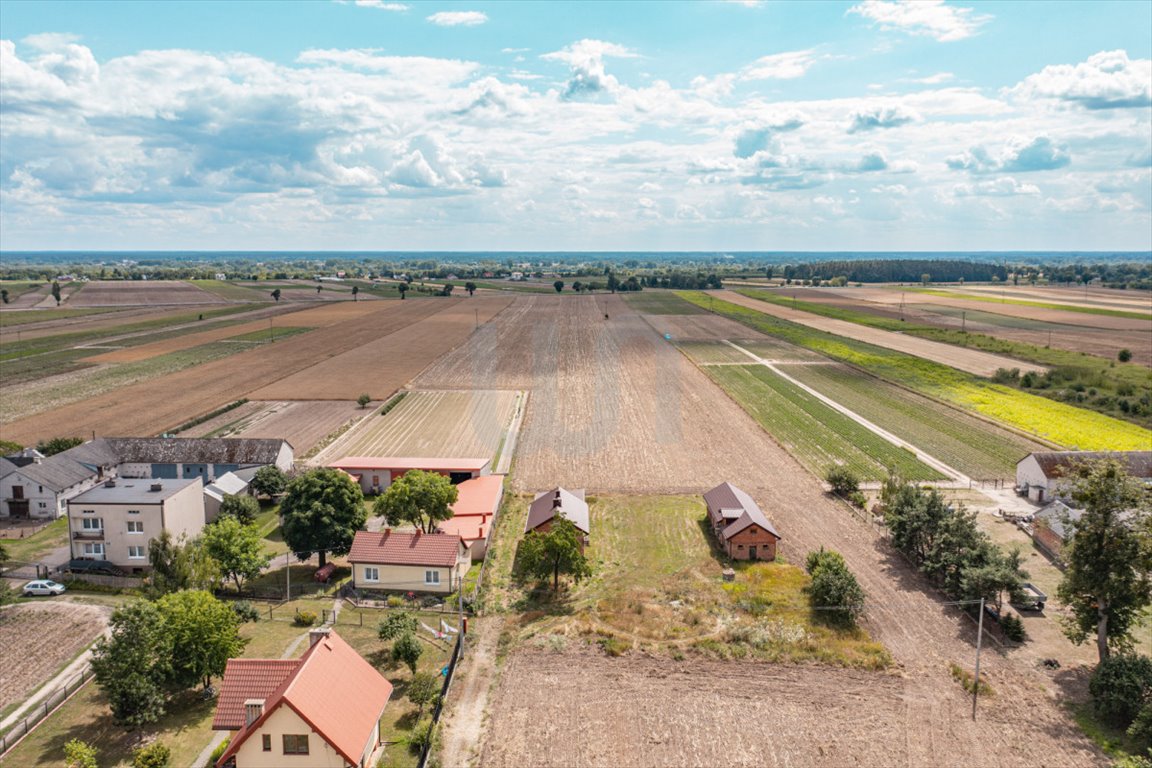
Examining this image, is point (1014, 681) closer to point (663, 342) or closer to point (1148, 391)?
point (1148, 391)

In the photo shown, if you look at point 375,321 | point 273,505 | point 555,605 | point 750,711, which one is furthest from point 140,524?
point 375,321

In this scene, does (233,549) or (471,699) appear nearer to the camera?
(471,699)

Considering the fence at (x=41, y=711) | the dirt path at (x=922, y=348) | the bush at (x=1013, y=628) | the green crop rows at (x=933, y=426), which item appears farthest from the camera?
the dirt path at (x=922, y=348)

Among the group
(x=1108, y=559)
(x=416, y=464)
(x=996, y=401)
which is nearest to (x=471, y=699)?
(x=1108, y=559)

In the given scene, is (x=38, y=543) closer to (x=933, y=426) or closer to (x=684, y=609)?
(x=684, y=609)

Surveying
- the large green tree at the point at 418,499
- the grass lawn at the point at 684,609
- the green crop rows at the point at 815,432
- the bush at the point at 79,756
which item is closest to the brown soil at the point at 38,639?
the bush at the point at 79,756

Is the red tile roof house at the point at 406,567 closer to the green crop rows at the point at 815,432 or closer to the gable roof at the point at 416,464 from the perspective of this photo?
the gable roof at the point at 416,464

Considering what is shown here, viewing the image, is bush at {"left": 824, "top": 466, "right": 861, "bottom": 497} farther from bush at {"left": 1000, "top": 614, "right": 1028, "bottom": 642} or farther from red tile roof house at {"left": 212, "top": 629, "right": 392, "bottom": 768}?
red tile roof house at {"left": 212, "top": 629, "right": 392, "bottom": 768}
